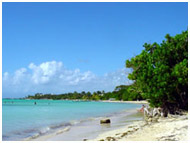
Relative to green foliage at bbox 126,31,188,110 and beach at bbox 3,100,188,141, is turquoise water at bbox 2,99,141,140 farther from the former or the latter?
green foliage at bbox 126,31,188,110

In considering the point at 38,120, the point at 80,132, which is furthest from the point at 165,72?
the point at 38,120

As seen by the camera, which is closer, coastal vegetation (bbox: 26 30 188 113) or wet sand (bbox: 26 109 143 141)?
wet sand (bbox: 26 109 143 141)

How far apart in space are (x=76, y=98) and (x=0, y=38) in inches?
6734

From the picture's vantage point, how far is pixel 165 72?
16.2 meters

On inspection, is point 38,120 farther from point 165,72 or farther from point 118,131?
point 165,72

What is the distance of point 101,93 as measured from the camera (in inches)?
6255

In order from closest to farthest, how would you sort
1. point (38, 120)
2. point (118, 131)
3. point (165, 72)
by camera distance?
point (118, 131)
point (165, 72)
point (38, 120)

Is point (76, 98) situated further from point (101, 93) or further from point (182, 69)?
point (182, 69)

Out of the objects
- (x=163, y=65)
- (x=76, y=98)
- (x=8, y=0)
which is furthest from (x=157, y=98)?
(x=76, y=98)

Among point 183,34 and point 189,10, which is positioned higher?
point 183,34

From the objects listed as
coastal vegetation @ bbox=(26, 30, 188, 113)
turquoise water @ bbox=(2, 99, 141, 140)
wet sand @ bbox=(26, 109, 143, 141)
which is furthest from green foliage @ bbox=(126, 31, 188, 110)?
turquoise water @ bbox=(2, 99, 141, 140)

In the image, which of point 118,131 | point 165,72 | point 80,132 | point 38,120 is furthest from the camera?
point 38,120

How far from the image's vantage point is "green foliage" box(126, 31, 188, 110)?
1600cm

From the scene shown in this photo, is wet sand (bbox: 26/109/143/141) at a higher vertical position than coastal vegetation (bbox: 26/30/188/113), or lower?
lower
